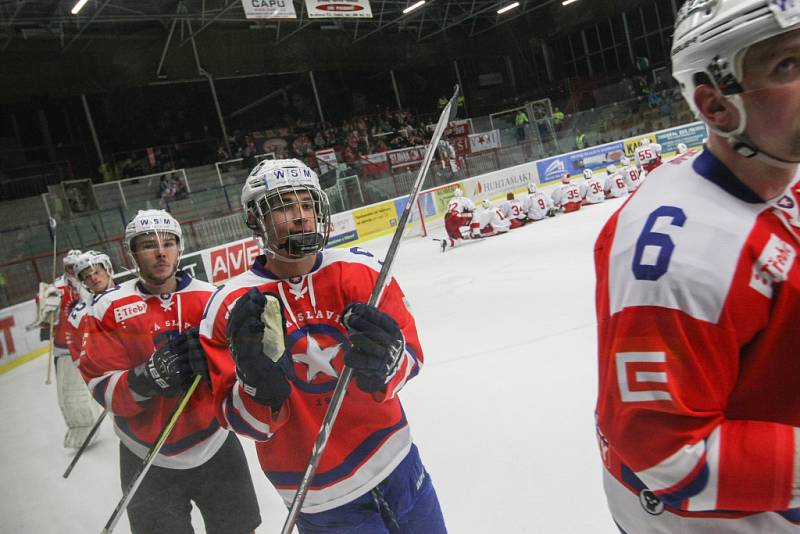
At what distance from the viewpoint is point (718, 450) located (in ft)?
1.94

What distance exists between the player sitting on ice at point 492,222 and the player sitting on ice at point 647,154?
3.26 meters

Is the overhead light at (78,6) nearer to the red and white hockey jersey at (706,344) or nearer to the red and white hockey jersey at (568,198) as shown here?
the red and white hockey jersey at (568,198)

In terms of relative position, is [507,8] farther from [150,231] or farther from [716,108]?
[716,108]

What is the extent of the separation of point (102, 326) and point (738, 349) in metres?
1.42

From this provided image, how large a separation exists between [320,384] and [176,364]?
347mm

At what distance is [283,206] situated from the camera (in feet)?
3.53

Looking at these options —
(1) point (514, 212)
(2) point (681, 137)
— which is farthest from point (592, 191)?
(2) point (681, 137)

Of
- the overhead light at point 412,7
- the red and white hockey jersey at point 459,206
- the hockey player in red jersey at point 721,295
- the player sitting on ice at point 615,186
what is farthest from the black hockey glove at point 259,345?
the overhead light at point 412,7

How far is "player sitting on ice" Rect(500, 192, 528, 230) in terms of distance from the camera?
8.34 meters

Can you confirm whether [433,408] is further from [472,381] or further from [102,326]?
[102,326]

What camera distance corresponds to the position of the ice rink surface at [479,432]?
4.31ft

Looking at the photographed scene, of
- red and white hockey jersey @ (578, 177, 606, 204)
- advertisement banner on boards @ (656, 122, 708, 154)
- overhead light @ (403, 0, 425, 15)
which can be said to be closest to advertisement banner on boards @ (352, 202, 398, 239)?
red and white hockey jersey @ (578, 177, 606, 204)

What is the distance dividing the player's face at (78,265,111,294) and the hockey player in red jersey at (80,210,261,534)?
68cm

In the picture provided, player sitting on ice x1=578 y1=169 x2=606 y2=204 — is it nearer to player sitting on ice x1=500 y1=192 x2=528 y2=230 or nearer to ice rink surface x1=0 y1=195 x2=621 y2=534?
player sitting on ice x1=500 y1=192 x2=528 y2=230
